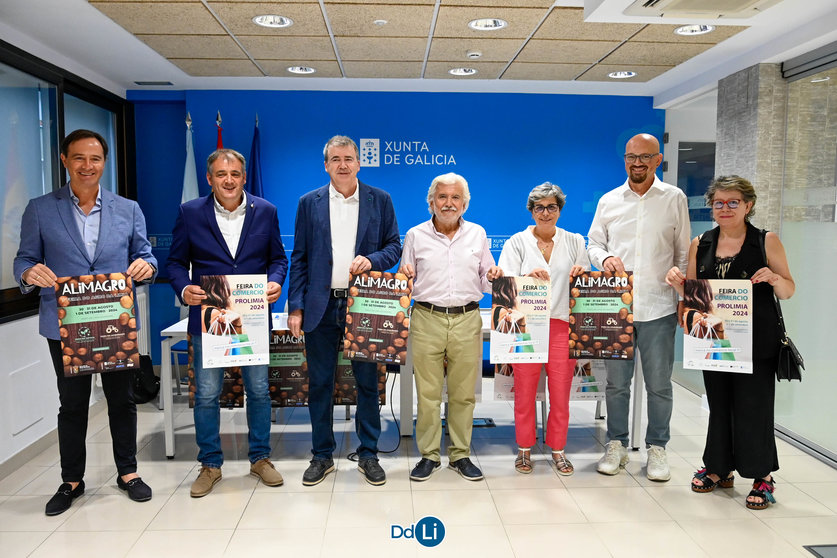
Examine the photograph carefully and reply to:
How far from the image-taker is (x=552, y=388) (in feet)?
11.0

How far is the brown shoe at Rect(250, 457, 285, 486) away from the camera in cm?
321

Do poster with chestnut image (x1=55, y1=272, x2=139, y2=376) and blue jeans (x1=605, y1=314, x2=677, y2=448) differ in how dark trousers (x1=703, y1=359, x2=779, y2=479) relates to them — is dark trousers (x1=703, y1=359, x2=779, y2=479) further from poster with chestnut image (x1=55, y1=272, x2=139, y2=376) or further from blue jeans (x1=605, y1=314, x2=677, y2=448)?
poster with chestnut image (x1=55, y1=272, x2=139, y2=376)

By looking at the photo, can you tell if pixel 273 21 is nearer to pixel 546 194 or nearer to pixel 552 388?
pixel 546 194

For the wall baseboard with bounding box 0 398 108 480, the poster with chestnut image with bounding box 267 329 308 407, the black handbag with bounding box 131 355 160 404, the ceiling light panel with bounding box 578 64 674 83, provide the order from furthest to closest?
1. the ceiling light panel with bounding box 578 64 674 83
2. the black handbag with bounding box 131 355 160 404
3. the poster with chestnut image with bounding box 267 329 308 407
4. the wall baseboard with bounding box 0 398 108 480

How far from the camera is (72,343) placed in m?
2.73

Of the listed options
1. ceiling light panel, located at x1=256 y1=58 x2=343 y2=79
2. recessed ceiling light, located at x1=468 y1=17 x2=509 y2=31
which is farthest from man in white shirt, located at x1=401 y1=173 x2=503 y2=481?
ceiling light panel, located at x1=256 y1=58 x2=343 y2=79

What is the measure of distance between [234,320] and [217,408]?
Answer: 554mm

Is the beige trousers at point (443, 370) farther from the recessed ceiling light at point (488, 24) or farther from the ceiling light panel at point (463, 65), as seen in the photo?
the ceiling light panel at point (463, 65)

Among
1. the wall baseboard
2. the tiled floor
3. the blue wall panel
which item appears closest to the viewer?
the tiled floor

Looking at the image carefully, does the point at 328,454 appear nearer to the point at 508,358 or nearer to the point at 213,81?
the point at 508,358

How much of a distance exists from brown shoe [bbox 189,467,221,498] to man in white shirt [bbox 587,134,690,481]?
2.24 m

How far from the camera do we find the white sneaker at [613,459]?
11.1 ft

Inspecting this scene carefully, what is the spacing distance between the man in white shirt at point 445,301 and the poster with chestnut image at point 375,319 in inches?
6.0

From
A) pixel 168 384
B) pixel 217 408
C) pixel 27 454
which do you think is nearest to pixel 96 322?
pixel 217 408
